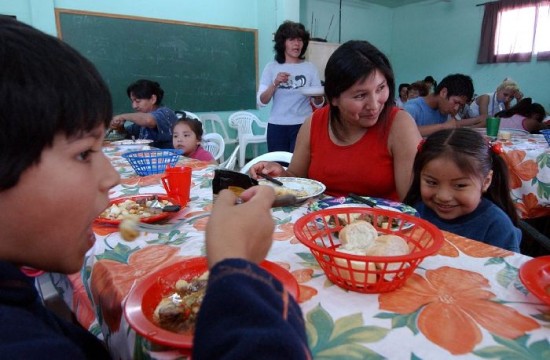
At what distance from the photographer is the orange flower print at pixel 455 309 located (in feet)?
1.63

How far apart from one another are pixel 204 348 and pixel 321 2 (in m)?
7.17

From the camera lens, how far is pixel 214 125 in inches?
207

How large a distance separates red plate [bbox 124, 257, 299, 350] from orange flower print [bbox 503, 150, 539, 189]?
2317 mm

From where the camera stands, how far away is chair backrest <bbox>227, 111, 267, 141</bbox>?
210 inches

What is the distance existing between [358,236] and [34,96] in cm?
57

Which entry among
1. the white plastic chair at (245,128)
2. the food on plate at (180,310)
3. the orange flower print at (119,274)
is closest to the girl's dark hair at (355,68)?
the orange flower print at (119,274)

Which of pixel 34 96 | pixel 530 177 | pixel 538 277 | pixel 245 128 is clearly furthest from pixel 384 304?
pixel 245 128

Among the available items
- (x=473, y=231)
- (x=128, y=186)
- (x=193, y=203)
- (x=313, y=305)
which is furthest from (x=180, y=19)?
(x=313, y=305)

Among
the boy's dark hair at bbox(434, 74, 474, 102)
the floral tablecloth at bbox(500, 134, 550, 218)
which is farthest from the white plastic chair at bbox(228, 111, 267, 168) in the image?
the floral tablecloth at bbox(500, 134, 550, 218)

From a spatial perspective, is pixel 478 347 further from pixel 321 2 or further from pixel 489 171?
pixel 321 2

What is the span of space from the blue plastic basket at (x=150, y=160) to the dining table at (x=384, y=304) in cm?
68

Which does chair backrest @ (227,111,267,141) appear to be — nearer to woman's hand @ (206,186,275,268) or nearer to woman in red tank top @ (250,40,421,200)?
woman in red tank top @ (250,40,421,200)

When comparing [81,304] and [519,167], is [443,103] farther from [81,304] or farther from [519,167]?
[81,304]

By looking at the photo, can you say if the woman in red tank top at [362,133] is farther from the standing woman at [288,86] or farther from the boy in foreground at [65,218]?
the standing woman at [288,86]
